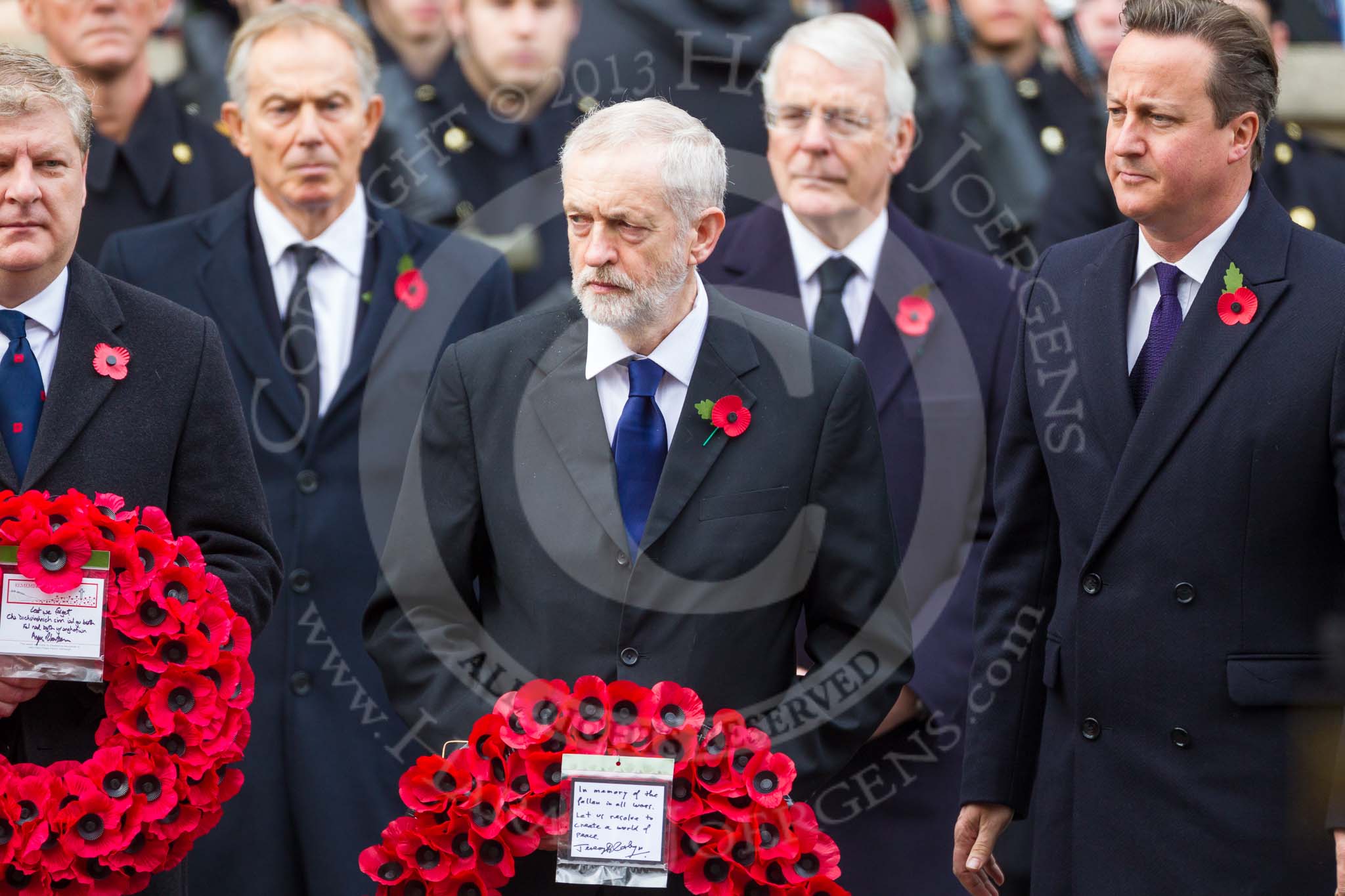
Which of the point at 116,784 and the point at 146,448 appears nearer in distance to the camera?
the point at 116,784

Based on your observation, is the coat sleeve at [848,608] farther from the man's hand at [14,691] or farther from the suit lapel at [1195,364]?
the man's hand at [14,691]

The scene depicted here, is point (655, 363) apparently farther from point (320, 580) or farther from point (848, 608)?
point (320, 580)

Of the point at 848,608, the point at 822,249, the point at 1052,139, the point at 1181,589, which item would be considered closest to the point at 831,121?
the point at 822,249

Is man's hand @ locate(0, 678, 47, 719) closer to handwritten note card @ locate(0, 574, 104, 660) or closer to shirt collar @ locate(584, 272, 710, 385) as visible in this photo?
handwritten note card @ locate(0, 574, 104, 660)

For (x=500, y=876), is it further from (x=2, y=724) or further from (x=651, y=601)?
(x=2, y=724)

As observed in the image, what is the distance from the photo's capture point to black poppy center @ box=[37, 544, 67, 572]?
3242 mm

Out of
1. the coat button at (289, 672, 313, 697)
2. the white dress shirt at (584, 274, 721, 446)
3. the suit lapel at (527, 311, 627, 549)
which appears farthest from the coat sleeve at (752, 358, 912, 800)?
the coat button at (289, 672, 313, 697)

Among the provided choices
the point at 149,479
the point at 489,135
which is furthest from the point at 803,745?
the point at 489,135

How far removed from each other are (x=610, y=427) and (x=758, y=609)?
431 mm

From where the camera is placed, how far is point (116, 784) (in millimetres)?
3275

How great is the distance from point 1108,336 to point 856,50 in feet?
4.55

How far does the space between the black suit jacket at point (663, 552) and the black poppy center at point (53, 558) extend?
60 cm

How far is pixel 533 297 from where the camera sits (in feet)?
17.4

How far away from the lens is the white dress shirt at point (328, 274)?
188 inches
